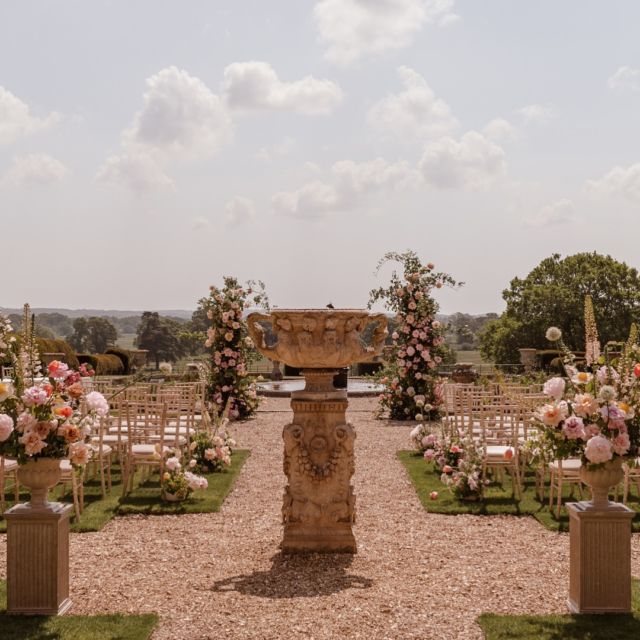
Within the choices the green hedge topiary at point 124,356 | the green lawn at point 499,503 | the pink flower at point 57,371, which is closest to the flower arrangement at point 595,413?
the green lawn at point 499,503

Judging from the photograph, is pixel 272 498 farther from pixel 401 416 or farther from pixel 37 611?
pixel 401 416

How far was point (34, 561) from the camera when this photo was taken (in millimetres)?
4898

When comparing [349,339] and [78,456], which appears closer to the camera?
[78,456]

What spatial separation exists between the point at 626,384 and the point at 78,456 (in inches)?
137

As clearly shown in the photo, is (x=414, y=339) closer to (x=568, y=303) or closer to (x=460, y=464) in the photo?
(x=460, y=464)

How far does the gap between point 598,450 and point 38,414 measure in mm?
3397

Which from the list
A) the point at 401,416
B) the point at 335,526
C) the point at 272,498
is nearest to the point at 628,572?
the point at 335,526

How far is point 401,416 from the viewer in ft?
54.5

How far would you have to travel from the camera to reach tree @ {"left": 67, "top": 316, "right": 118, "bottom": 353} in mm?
66562

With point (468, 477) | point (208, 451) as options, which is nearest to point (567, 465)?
point (468, 477)

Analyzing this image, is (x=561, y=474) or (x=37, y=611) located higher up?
(x=561, y=474)

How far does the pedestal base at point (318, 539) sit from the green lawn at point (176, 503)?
1.85 meters

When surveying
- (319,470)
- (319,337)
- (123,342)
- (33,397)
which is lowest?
(319,470)

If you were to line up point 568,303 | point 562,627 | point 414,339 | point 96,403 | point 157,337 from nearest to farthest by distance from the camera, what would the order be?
point 562,627, point 96,403, point 414,339, point 568,303, point 157,337
